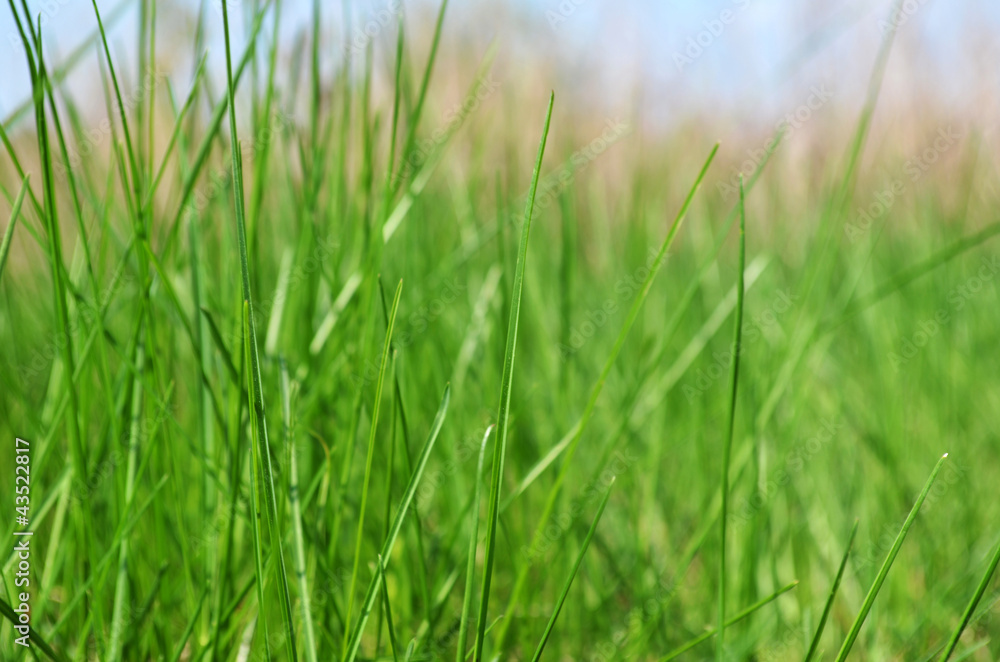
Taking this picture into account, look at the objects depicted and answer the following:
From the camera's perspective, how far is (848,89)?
2.99 metres

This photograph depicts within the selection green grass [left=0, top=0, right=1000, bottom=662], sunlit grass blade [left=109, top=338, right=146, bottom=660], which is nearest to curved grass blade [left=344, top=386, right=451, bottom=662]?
green grass [left=0, top=0, right=1000, bottom=662]

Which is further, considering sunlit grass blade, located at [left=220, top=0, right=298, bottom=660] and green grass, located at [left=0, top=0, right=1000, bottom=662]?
green grass, located at [left=0, top=0, right=1000, bottom=662]

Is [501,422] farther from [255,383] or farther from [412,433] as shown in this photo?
[412,433]

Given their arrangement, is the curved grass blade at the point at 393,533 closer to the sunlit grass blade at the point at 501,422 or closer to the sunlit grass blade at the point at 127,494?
the sunlit grass blade at the point at 501,422

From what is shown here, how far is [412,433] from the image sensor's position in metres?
0.69

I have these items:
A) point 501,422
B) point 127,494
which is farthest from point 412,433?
point 501,422

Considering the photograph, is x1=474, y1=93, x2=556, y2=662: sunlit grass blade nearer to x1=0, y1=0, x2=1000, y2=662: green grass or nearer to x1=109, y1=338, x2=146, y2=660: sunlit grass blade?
x1=0, y1=0, x2=1000, y2=662: green grass

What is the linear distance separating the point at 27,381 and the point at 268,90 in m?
0.60

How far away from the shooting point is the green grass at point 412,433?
0.39m

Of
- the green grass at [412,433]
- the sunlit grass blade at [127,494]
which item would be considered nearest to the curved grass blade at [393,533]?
the green grass at [412,433]

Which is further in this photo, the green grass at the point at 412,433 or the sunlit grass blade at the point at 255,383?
the green grass at the point at 412,433

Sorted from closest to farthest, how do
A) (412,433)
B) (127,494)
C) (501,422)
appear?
1. (501,422)
2. (127,494)
3. (412,433)

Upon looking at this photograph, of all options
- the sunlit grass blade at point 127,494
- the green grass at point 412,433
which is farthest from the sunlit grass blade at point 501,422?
the sunlit grass blade at point 127,494

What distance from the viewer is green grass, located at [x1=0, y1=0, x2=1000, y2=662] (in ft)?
1.28
